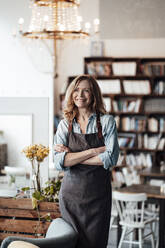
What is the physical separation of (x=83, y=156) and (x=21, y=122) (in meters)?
1.95

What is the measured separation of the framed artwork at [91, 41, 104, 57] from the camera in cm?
835

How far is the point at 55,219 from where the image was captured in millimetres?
3555

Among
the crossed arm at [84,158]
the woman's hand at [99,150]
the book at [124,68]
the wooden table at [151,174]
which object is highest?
the book at [124,68]

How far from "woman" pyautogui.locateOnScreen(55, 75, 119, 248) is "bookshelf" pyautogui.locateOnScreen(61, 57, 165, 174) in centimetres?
479

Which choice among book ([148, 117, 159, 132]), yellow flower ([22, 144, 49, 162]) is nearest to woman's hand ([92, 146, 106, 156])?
yellow flower ([22, 144, 49, 162])

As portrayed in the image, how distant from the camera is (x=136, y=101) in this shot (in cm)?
825

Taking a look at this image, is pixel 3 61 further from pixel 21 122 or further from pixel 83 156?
pixel 83 156

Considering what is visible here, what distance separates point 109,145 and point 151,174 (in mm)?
4140

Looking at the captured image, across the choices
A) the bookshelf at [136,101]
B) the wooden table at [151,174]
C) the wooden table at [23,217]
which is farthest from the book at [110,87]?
the wooden table at [23,217]

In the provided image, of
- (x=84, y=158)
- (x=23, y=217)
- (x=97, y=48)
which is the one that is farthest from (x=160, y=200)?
(x=97, y=48)

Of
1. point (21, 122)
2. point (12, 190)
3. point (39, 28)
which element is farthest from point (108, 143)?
point (39, 28)

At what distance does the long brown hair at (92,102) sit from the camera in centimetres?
340

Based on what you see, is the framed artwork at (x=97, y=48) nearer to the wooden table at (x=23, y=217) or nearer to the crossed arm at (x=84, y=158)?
the wooden table at (x=23, y=217)

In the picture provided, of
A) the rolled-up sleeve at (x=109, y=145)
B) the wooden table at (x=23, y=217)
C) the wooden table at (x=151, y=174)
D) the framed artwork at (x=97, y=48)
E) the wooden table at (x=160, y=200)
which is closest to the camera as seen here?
the rolled-up sleeve at (x=109, y=145)
